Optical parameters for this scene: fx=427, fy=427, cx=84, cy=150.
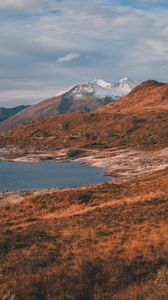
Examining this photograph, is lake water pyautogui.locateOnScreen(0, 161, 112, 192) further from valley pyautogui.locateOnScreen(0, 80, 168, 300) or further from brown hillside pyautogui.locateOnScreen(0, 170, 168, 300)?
brown hillside pyautogui.locateOnScreen(0, 170, 168, 300)

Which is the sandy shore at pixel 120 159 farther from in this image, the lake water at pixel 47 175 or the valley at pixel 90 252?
the valley at pixel 90 252

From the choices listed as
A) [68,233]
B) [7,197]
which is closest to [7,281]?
[68,233]

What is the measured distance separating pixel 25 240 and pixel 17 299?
35.4ft

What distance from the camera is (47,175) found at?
121812 millimetres

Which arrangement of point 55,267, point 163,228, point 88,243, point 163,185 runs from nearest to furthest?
point 55,267 → point 88,243 → point 163,228 → point 163,185

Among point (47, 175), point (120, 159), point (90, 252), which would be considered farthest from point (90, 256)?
point (120, 159)

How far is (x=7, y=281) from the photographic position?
20.3m

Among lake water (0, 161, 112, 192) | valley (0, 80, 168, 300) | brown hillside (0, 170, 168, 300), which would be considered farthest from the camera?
lake water (0, 161, 112, 192)

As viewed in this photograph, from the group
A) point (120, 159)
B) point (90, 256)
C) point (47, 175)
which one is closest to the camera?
point (90, 256)

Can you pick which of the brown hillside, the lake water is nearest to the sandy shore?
the lake water

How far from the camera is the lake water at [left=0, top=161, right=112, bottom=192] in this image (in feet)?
334

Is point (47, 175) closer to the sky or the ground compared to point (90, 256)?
closer to the ground

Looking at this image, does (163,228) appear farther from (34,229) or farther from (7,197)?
(7,197)

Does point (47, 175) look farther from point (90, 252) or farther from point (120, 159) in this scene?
point (90, 252)
